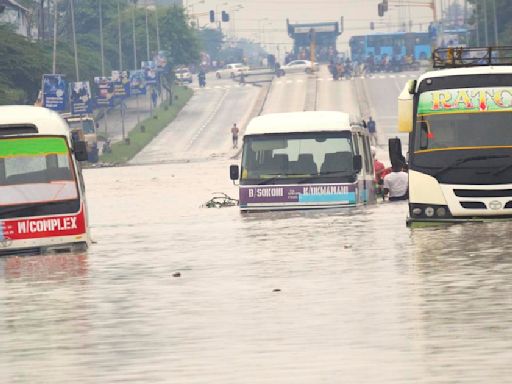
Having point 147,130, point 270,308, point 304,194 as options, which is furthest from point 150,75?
point 270,308

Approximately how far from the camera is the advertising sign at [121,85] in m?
106

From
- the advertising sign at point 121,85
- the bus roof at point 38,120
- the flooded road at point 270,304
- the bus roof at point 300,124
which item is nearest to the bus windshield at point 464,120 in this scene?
the flooded road at point 270,304

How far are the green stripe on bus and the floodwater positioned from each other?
147 cm

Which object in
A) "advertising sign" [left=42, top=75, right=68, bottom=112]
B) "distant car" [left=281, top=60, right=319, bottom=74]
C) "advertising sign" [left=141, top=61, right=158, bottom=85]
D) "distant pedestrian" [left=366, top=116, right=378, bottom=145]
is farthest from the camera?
"distant car" [left=281, top=60, right=319, bottom=74]

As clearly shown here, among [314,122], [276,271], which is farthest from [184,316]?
[314,122]

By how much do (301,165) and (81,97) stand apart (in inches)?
2385

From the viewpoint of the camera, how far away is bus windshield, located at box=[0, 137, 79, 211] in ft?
77.3

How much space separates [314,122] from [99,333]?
61.1ft

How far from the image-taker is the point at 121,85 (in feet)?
350

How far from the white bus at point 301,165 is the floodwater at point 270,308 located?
351 cm

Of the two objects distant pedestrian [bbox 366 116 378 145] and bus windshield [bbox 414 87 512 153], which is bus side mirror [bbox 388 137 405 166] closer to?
bus windshield [bbox 414 87 512 153]

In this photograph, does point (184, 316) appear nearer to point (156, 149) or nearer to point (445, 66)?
point (445, 66)

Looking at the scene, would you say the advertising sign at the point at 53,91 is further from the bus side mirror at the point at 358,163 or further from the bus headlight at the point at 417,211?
the bus headlight at the point at 417,211

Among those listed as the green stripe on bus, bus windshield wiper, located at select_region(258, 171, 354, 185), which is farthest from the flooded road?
the green stripe on bus
